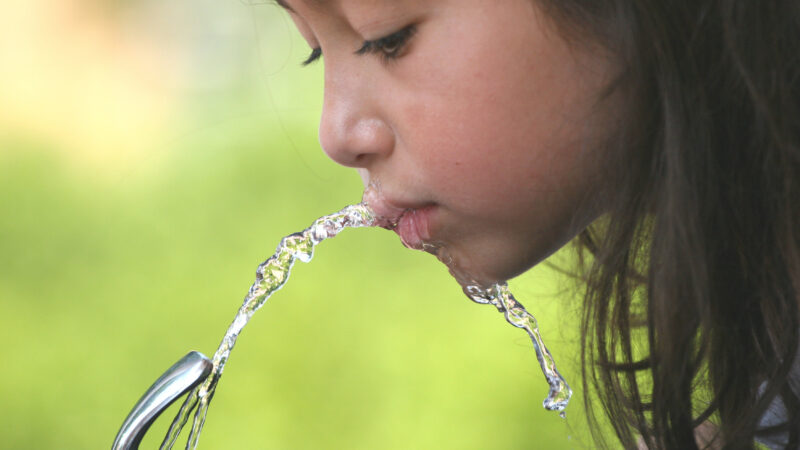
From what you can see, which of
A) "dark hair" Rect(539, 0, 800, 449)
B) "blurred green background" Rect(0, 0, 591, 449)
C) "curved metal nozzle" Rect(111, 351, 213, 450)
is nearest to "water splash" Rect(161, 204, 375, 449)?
"curved metal nozzle" Rect(111, 351, 213, 450)

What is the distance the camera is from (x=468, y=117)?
2.64 ft

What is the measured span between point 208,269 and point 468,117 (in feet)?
4.41

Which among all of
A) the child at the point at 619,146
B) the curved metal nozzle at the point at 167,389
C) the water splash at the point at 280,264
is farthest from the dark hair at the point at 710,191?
the curved metal nozzle at the point at 167,389

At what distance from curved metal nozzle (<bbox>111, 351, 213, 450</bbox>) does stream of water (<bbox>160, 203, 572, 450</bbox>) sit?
4 cm

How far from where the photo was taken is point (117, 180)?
2.38m

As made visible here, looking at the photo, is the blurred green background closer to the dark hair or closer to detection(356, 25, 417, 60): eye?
the dark hair

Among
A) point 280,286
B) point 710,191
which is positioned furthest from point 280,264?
point 710,191

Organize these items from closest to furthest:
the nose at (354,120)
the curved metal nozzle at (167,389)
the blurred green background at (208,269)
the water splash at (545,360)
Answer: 1. the curved metal nozzle at (167,389)
2. the nose at (354,120)
3. the water splash at (545,360)
4. the blurred green background at (208,269)

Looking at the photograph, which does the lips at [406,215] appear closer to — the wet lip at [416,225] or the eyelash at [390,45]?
the wet lip at [416,225]

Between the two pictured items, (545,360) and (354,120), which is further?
(545,360)

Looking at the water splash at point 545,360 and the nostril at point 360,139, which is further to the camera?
the water splash at point 545,360

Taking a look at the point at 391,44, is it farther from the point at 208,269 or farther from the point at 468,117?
the point at 208,269

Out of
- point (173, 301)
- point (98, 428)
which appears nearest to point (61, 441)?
point (98, 428)

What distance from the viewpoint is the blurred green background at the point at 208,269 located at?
5.85ft
